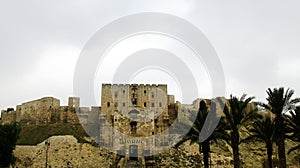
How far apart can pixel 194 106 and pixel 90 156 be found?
32.1m

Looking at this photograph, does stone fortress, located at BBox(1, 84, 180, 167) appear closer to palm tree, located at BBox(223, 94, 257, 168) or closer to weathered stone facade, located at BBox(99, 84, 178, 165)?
weathered stone facade, located at BBox(99, 84, 178, 165)

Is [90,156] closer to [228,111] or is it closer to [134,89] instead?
[228,111]

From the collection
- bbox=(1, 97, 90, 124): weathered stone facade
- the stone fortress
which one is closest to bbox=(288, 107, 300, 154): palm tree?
the stone fortress

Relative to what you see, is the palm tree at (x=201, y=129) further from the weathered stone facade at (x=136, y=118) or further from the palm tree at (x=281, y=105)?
the weathered stone facade at (x=136, y=118)

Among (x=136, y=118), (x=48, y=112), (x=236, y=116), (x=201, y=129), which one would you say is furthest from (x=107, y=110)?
(x=236, y=116)

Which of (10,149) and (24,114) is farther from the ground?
(24,114)

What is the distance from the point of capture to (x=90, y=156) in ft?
130

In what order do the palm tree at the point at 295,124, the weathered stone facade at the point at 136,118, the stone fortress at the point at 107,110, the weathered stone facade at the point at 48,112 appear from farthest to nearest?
the weathered stone facade at the point at 48,112 → the stone fortress at the point at 107,110 → the weathered stone facade at the point at 136,118 → the palm tree at the point at 295,124

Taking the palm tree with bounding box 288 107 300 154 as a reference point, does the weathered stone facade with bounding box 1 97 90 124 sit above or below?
above

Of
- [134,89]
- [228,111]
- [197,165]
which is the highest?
[134,89]

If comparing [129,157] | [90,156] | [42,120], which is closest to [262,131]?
[129,157]

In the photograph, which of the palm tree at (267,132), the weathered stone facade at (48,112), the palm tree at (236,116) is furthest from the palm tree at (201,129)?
the weathered stone facade at (48,112)

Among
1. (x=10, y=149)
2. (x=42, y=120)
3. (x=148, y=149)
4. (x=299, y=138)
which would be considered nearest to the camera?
(x=299, y=138)

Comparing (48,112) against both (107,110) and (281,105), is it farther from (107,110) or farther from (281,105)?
(281,105)
